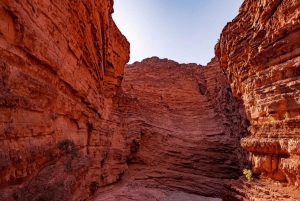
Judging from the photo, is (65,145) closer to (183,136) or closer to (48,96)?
(48,96)

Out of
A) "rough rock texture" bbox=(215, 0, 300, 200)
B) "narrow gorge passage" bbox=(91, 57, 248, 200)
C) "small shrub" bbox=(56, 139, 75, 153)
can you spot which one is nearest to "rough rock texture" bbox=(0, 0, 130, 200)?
"small shrub" bbox=(56, 139, 75, 153)

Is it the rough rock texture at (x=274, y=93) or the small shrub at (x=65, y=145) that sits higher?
the rough rock texture at (x=274, y=93)

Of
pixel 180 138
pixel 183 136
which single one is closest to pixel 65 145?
pixel 180 138

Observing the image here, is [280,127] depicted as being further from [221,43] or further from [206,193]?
[206,193]

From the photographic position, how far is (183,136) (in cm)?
1922

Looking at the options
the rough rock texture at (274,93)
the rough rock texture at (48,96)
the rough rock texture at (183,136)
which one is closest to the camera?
the rough rock texture at (48,96)

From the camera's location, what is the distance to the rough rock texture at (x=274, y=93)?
19.6ft

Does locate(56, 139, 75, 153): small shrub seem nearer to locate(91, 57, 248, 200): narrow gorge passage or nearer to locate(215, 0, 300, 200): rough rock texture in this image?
locate(91, 57, 248, 200): narrow gorge passage

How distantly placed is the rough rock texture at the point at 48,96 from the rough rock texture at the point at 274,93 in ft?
20.4

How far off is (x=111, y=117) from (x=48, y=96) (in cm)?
835

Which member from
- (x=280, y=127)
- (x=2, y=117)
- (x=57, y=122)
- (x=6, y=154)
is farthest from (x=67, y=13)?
(x=280, y=127)

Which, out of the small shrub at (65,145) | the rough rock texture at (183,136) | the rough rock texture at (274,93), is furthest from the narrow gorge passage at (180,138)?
the rough rock texture at (274,93)

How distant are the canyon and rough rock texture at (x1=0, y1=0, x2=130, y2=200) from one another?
0.10 feet

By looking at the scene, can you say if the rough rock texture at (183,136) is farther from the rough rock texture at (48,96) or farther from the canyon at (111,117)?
the rough rock texture at (48,96)
